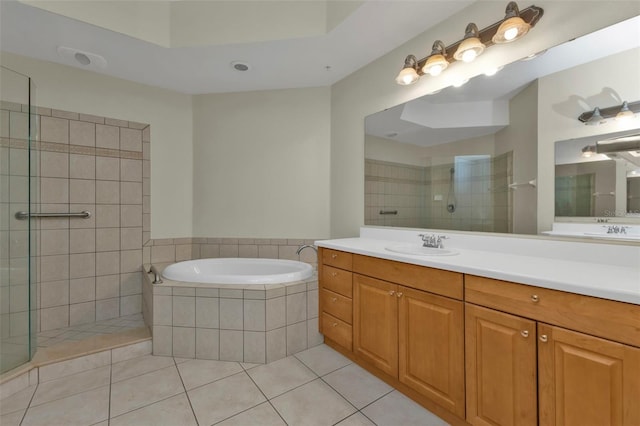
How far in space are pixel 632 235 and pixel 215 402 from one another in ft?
6.89

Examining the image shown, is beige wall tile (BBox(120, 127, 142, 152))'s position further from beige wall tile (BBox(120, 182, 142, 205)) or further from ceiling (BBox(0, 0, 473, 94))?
ceiling (BBox(0, 0, 473, 94))

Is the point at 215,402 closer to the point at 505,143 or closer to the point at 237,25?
the point at 505,143

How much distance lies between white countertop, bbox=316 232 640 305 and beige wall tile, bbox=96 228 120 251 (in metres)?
2.37

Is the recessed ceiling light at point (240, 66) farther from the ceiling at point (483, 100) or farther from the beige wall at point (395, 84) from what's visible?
the ceiling at point (483, 100)

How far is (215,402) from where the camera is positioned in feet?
5.00

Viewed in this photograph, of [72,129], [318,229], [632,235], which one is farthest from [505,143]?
[72,129]

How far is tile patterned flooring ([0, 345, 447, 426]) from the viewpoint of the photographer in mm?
1403

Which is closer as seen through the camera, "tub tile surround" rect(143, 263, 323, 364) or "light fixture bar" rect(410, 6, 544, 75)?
"light fixture bar" rect(410, 6, 544, 75)

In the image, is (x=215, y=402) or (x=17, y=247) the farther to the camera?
(x=17, y=247)

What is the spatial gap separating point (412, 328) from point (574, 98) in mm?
1339

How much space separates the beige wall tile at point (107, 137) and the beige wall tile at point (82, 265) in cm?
97

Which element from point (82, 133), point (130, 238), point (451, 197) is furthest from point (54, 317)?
point (451, 197)

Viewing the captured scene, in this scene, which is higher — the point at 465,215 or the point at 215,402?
the point at 465,215

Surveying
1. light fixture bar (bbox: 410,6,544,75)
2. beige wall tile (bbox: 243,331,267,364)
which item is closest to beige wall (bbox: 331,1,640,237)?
light fixture bar (bbox: 410,6,544,75)
